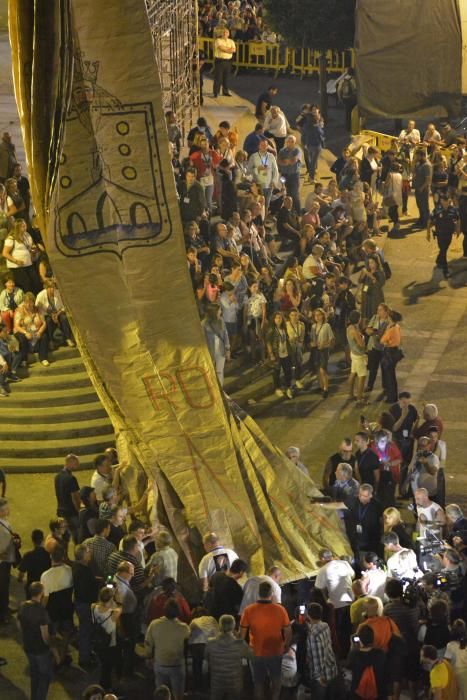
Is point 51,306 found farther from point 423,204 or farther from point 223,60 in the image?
point 223,60

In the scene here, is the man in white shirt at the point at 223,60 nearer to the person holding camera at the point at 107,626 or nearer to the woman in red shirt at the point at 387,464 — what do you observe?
the woman in red shirt at the point at 387,464

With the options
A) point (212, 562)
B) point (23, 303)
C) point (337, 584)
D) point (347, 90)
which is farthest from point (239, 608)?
point (347, 90)

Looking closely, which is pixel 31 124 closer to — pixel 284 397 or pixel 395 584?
pixel 395 584

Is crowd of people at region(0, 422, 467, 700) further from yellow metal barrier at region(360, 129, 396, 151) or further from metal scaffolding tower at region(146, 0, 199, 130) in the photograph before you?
yellow metal barrier at region(360, 129, 396, 151)

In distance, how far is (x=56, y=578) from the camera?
17812 millimetres

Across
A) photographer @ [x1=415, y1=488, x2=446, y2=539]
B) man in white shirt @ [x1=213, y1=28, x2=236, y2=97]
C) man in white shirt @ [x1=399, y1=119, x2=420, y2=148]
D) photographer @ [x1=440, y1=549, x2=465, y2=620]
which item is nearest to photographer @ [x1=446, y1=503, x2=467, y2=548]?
photographer @ [x1=415, y1=488, x2=446, y2=539]

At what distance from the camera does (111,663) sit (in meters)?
17.6

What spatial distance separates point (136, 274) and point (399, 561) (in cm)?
405

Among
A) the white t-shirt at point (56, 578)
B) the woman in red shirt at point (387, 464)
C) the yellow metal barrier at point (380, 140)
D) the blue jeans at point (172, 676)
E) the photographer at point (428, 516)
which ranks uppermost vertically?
the white t-shirt at point (56, 578)

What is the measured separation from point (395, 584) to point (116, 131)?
543 centimetres

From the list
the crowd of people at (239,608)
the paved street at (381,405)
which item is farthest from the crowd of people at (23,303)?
the crowd of people at (239,608)

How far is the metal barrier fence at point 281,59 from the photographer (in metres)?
40.7

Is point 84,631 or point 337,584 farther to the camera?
point 84,631

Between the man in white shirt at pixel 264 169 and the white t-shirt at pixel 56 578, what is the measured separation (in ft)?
41.3
